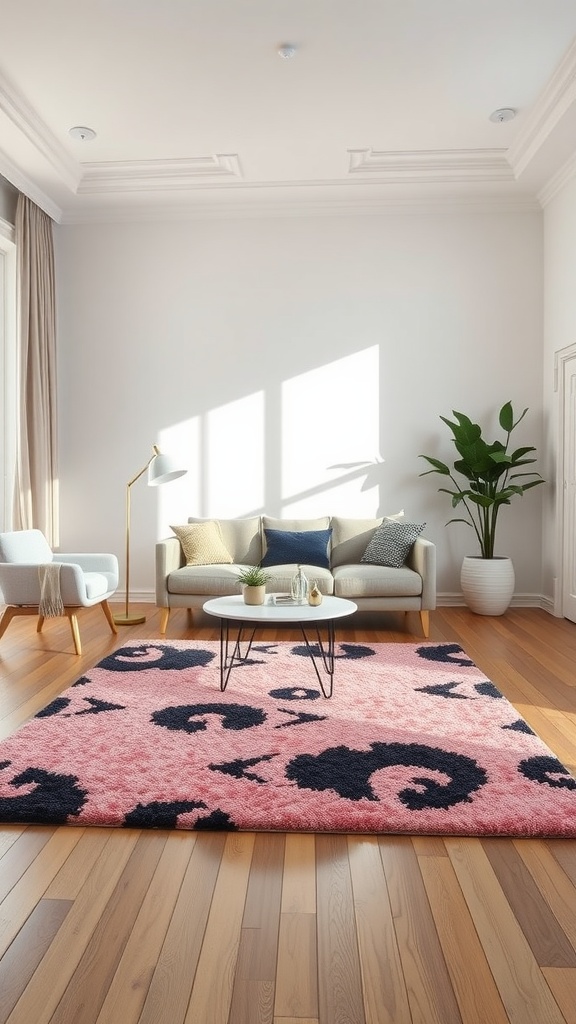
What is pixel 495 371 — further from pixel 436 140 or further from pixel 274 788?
pixel 274 788

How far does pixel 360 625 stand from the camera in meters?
5.45

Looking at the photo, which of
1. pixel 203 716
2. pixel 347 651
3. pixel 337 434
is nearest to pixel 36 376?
pixel 337 434

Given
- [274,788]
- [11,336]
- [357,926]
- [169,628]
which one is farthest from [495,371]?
[357,926]

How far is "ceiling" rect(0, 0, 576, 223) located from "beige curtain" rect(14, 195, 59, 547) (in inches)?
13.1

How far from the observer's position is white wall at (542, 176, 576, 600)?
216 inches

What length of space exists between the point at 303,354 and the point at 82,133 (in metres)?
2.27

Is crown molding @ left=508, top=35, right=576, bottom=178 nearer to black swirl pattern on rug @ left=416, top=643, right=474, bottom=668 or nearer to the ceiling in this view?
the ceiling

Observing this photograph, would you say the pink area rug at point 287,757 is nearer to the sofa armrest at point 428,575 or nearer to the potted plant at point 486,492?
the sofa armrest at point 428,575

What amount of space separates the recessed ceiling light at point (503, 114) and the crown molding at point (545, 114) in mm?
110

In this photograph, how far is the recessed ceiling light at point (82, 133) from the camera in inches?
199

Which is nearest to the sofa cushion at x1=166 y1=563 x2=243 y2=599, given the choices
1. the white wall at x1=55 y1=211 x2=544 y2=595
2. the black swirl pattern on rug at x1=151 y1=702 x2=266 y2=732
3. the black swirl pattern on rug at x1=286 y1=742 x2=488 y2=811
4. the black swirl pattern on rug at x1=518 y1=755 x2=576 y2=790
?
the white wall at x1=55 y1=211 x2=544 y2=595

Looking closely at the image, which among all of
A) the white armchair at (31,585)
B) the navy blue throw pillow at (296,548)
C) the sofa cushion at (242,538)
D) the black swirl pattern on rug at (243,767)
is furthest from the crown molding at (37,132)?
the black swirl pattern on rug at (243,767)

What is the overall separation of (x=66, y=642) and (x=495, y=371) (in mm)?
3918

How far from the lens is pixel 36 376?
596 cm
